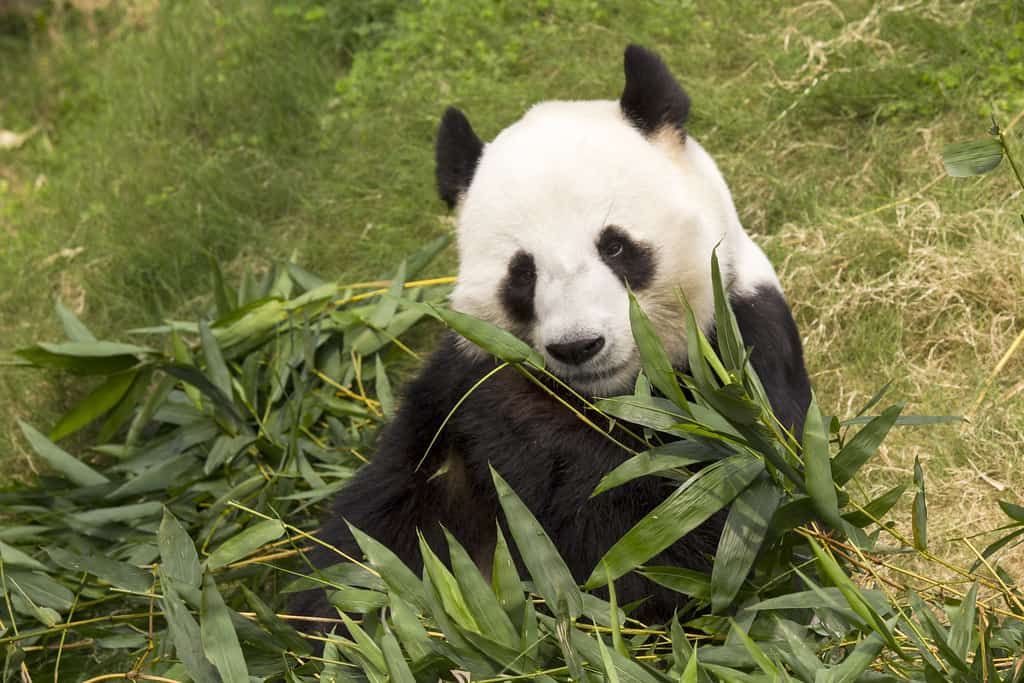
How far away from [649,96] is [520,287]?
56cm

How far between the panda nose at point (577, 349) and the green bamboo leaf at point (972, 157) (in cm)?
76

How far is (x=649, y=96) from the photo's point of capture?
8.62ft

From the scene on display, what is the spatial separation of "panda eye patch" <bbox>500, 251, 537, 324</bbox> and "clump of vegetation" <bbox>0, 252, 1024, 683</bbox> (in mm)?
121

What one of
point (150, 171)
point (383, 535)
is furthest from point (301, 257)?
point (383, 535)

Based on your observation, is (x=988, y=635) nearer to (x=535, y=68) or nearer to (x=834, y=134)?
(x=834, y=134)

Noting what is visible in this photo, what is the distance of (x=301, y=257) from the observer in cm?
460

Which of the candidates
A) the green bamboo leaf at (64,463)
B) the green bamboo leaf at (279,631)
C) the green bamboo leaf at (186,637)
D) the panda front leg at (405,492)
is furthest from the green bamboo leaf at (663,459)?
the green bamboo leaf at (64,463)

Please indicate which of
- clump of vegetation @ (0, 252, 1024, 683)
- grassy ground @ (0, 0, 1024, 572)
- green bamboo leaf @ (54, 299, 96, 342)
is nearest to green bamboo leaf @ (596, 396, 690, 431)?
clump of vegetation @ (0, 252, 1024, 683)

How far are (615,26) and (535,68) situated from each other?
0.42 m

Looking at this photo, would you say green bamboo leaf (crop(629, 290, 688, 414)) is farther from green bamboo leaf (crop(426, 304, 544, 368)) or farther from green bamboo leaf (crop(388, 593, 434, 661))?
green bamboo leaf (crop(388, 593, 434, 661))

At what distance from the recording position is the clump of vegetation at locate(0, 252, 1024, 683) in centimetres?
203

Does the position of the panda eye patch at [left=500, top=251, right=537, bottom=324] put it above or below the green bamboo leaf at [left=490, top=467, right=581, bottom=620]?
above

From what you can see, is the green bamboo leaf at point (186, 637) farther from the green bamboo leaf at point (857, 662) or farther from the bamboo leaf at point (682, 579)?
the green bamboo leaf at point (857, 662)

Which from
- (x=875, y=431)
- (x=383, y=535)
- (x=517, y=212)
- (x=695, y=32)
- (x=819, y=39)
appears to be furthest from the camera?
(x=695, y=32)
